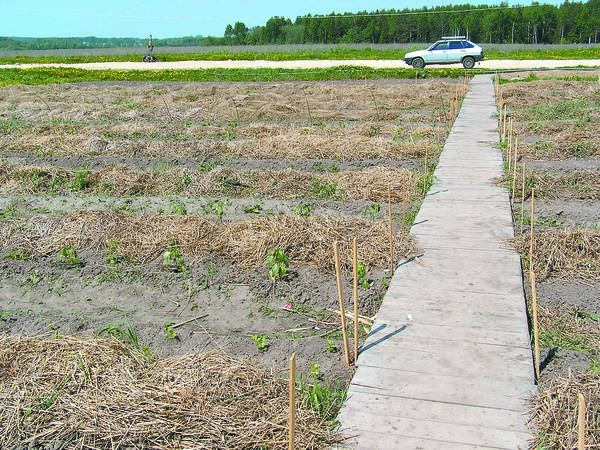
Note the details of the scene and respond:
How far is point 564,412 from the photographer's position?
3881 mm

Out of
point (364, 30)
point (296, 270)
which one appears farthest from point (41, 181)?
point (364, 30)

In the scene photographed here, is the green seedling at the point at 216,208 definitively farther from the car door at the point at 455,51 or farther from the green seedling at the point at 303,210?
the car door at the point at 455,51

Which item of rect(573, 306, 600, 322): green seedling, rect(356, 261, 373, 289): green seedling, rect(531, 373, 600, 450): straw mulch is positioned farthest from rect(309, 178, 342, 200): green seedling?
rect(531, 373, 600, 450): straw mulch

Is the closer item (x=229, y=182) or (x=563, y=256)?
(x=563, y=256)

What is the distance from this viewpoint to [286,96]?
20891 mm

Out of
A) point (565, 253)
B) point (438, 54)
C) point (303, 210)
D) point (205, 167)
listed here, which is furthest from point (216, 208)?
point (438, 54)

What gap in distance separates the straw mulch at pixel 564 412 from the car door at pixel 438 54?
98.7 ft

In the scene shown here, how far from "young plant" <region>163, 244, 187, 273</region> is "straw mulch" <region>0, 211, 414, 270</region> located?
0.22 m

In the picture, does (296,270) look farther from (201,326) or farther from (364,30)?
(364,30)

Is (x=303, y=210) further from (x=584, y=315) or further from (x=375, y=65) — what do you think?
(x=375, y=65)

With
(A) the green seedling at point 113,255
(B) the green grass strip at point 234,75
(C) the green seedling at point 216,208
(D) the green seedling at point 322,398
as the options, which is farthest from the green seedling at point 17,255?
(B) the green grass strip at point 234,75

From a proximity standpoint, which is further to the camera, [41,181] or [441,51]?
[441,51]

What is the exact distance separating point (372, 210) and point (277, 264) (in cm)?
248

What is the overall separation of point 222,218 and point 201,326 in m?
3.07
